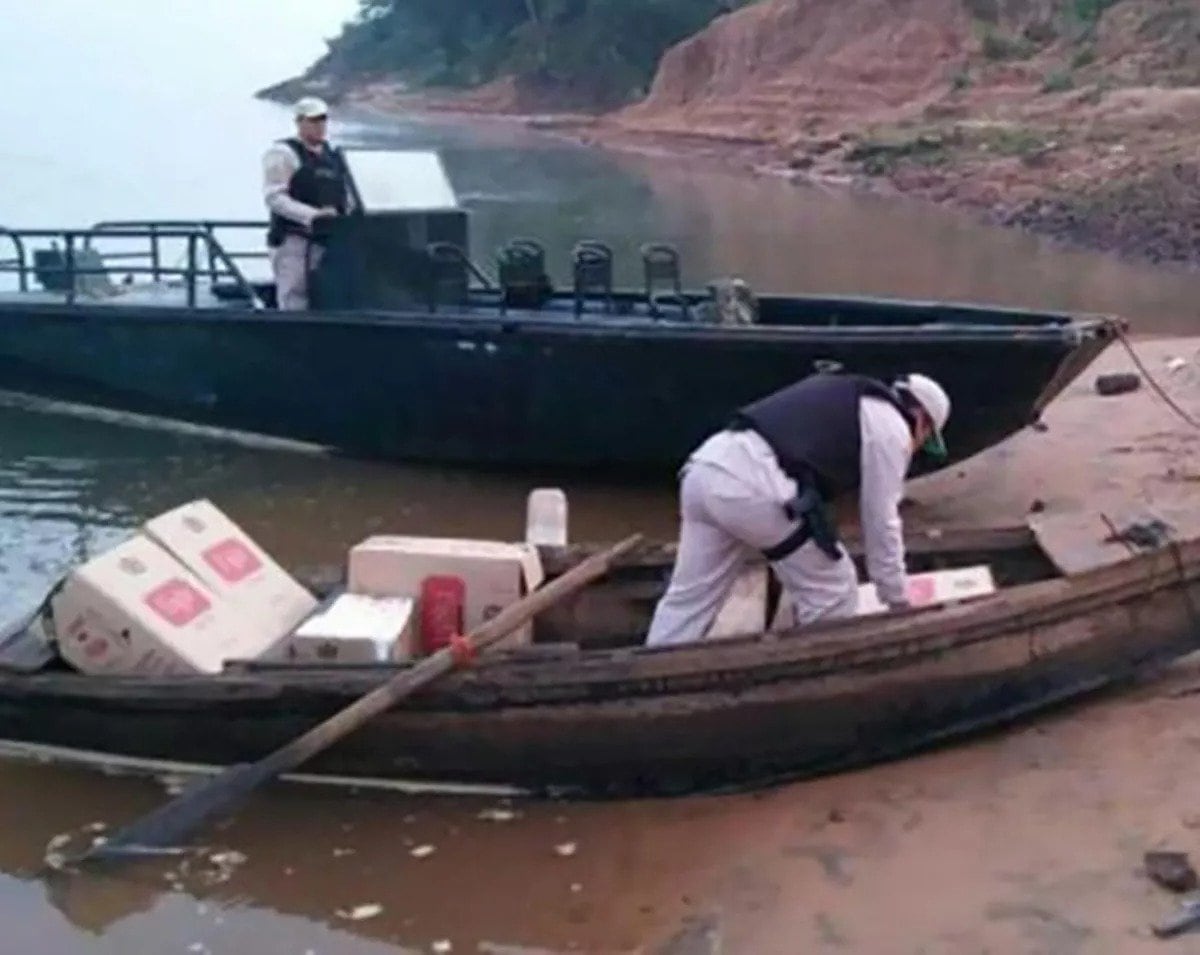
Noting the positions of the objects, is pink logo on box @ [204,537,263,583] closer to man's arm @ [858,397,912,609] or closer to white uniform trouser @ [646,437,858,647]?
white uniform trouser @ [646,437,858,647]

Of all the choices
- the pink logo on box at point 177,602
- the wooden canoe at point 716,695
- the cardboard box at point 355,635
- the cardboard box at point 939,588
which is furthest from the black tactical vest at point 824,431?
the pink logo on box at point 177,602

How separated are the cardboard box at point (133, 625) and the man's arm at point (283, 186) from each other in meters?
4.73

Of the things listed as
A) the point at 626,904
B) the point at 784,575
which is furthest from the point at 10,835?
the point at 784,575

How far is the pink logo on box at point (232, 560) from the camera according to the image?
858 centimetres

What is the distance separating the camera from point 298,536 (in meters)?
12.6

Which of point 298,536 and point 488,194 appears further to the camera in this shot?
point 488,194

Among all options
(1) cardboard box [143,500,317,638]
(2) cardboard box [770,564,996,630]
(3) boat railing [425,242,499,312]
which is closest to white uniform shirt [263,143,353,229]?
(3) boat railing [425,242,499,312]

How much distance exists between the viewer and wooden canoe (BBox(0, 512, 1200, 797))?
7.54 metres

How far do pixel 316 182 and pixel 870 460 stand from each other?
6.16m

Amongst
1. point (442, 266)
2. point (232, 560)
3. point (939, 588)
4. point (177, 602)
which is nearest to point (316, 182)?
point (442, 266)

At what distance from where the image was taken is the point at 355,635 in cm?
800

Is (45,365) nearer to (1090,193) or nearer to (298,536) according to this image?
(298,536)

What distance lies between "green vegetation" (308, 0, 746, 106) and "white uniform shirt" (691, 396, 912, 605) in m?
59.8

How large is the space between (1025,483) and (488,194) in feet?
96.2
